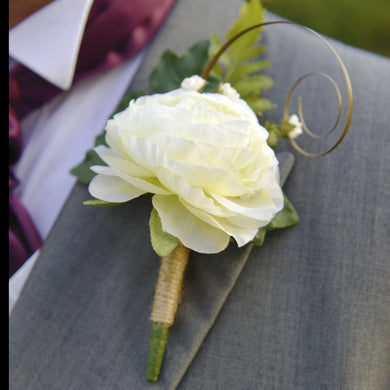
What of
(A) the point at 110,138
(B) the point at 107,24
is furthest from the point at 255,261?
(B) the point at 107,24

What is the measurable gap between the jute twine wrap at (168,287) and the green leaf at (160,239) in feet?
0.29

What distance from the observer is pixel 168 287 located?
55cm

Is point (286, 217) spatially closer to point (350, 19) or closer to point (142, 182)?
point (142, 182)

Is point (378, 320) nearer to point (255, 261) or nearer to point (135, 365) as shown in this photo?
point (255, 261)

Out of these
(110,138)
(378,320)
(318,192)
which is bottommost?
(378,320)

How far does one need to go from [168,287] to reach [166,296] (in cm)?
1

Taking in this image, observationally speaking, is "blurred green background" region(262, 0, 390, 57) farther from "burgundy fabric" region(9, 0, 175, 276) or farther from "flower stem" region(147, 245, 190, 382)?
"flower stem" region(147, 245, 190, 382)

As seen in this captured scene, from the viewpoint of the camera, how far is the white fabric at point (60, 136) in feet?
2.58

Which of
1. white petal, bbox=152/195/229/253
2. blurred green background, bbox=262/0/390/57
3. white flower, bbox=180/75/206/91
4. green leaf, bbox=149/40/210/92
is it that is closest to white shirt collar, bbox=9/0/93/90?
green leaf, bbox=149/40/210/92

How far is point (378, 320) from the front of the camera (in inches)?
23.4

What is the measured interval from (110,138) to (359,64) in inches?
22.0

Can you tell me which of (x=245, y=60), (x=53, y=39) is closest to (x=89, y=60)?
(x=53, y=39)

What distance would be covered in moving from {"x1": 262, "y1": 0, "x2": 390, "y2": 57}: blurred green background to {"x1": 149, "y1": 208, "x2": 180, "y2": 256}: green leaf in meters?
1.77

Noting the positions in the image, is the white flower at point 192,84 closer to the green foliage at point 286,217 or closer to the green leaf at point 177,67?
the green leaf at point 177,67
